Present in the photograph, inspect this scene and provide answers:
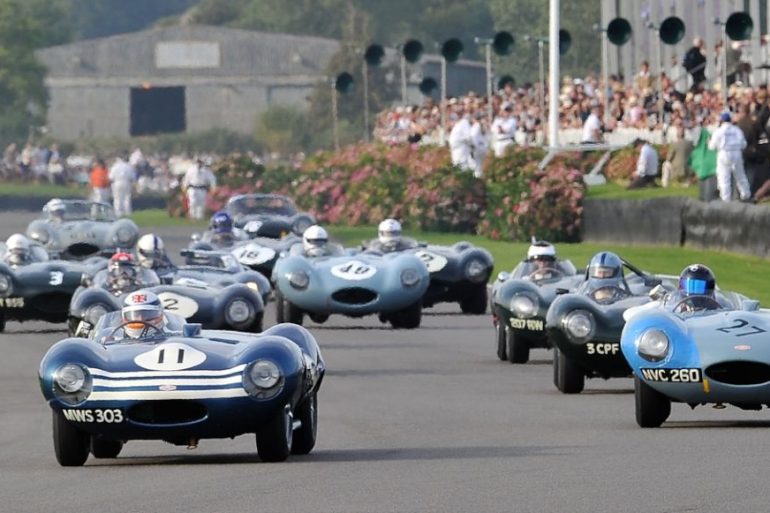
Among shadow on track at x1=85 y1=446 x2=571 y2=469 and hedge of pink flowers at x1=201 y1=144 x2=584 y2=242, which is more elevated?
hedge of pink flowers at x1=201 y1=144 x2=584 y2=242

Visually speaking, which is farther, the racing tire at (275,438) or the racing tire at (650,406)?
the racing tire at (650,406)

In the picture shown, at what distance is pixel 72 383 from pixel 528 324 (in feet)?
27.0

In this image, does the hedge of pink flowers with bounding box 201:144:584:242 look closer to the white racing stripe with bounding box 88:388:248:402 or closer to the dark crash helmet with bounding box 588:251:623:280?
the dark crash helmet with bounding box 588:251:623:280

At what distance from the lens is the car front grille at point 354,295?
2467 centimetres

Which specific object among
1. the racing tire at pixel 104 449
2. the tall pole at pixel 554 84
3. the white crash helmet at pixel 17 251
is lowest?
the racing tire at pixel 104 449

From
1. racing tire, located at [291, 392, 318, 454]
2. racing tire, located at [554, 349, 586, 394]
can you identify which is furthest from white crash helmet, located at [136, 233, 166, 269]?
racing tire, located at [291, 392, 318, 454]

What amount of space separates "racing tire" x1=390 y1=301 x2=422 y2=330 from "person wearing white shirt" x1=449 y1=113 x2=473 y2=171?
2126cm

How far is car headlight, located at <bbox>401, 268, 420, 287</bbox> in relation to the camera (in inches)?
977

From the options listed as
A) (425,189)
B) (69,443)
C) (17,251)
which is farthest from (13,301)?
(425,189)

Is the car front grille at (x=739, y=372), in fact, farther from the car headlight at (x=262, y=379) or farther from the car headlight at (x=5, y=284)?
the car headlight at (x=5, y=284)

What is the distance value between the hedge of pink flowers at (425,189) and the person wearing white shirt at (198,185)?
3.92ft

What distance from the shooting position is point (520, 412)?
52.1 feet

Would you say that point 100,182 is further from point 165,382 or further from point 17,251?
point 165,382

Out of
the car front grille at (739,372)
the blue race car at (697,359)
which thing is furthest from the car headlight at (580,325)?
the car front grille at (739,372)
